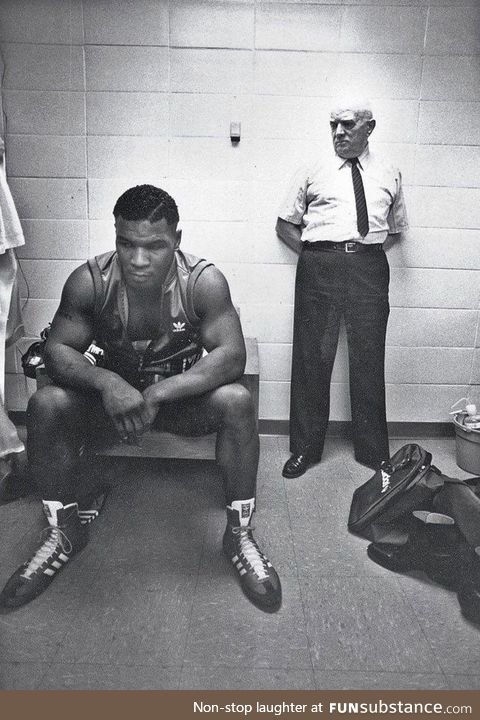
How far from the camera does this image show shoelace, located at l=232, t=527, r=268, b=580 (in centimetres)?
169

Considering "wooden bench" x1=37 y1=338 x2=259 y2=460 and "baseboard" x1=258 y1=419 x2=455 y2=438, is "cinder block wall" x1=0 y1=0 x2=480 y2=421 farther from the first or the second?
"wooden bench" x1=37 y1=338 x2=259 y2=460

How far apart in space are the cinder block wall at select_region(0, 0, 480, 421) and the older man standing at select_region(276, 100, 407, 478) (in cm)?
18

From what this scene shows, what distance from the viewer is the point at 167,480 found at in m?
2.43

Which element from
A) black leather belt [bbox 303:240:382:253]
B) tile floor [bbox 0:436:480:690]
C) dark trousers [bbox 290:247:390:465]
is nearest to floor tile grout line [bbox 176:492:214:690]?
tile floor [bbox 0:436:480:690]

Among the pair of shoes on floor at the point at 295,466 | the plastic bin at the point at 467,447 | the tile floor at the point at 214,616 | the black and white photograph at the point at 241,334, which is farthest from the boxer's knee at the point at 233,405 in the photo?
the plastic bin at the point at 467,447

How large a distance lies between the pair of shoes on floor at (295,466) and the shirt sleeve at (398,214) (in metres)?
1.12

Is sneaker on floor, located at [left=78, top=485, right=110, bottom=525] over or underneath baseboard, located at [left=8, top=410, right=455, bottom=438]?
over

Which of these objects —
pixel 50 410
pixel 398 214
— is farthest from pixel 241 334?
pixel 398 214

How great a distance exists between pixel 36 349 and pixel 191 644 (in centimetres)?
129

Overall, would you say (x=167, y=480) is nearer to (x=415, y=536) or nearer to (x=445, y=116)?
(x=415, y=536)

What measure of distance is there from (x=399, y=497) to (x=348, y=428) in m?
1.10

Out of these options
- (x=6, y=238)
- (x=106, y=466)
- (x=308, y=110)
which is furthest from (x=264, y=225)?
(x=106, y=466)

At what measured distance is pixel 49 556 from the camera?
1.72m

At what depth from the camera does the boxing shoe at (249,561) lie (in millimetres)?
1628
